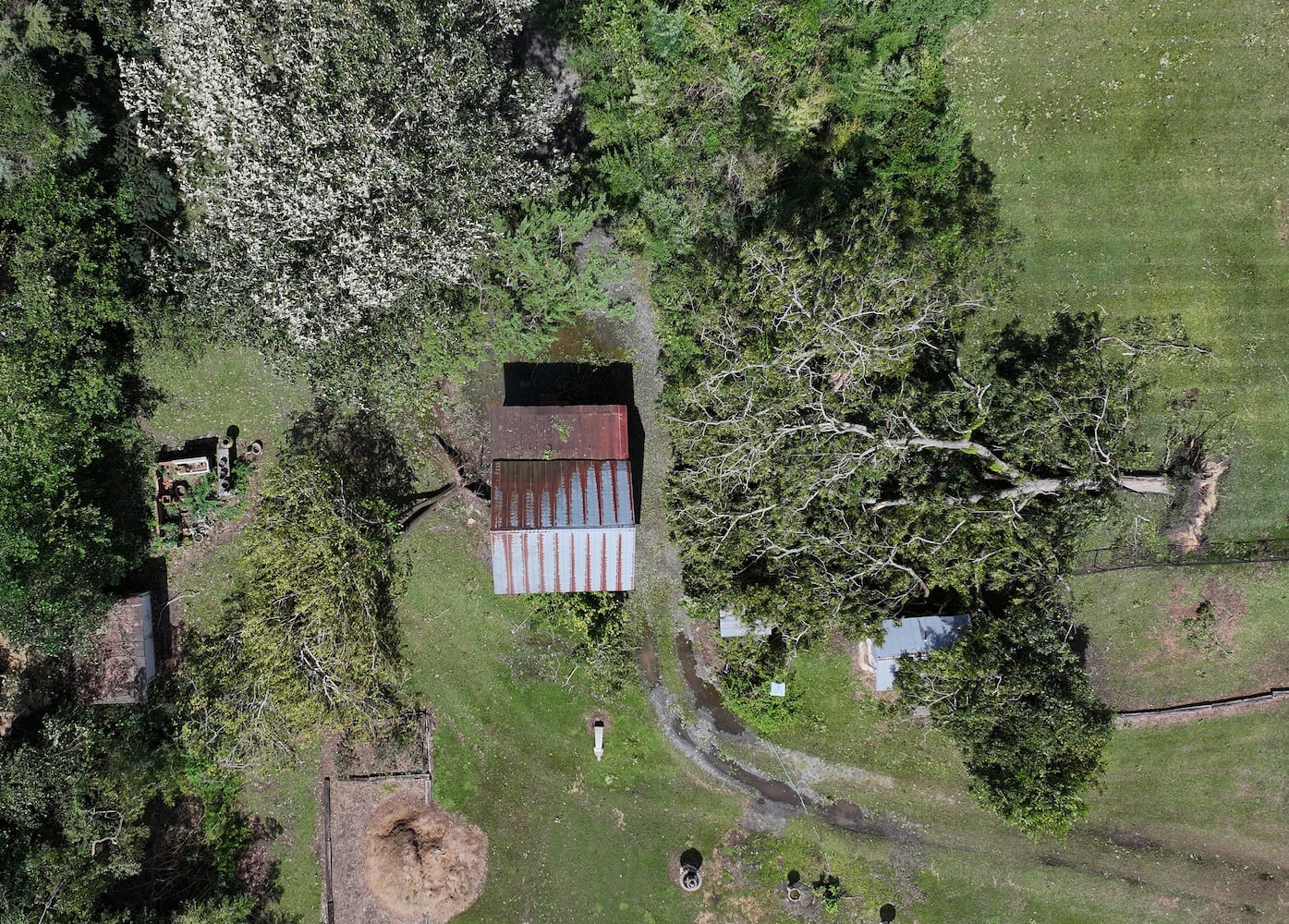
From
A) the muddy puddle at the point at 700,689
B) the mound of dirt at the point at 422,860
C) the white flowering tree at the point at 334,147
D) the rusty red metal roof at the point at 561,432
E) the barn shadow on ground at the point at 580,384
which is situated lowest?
the mound of dirt at the point at 422,860

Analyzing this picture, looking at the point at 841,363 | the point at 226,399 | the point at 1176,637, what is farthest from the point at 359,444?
the point at 1176,637

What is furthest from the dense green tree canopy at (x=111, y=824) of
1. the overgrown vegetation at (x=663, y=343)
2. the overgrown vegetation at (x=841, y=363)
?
the overgrown vegetation at (x=841, y=363)

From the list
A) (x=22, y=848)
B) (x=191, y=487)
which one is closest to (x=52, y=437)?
(x=191, y=487)

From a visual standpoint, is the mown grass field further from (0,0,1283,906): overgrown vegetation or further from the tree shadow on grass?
the tree shadow on grass

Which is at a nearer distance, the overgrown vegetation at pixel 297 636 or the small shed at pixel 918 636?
the overgrown vegetation at pixel 297 636

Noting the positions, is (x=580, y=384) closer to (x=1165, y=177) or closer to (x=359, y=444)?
(x=359, y=444)

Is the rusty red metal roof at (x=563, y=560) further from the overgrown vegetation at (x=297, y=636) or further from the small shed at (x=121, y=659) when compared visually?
the small shed at (x=121, y=659)

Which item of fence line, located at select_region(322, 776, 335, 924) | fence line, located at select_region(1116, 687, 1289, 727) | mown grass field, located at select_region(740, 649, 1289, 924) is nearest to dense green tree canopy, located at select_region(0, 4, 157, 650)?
fence line, located at select_region(322, 776, 335, 924)
